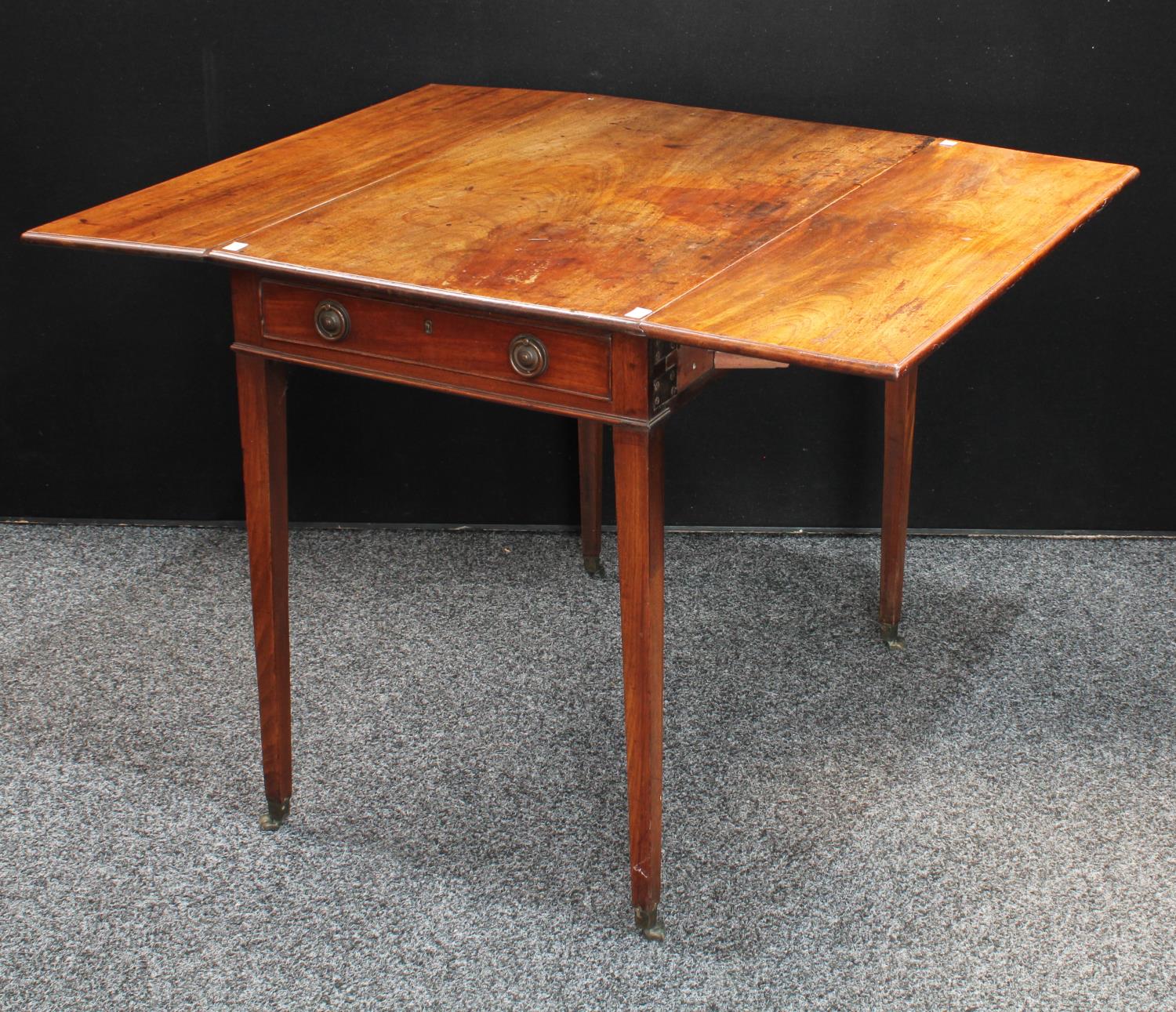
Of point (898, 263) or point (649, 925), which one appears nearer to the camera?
point (898, 263)

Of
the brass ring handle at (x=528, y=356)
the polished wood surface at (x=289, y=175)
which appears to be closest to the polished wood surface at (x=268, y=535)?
the polished wood surface at (x=289, y=175)

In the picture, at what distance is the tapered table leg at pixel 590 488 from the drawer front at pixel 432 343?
84 cm

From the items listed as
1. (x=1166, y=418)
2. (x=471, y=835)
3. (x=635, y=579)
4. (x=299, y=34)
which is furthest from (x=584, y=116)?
(x=1166, y=418)

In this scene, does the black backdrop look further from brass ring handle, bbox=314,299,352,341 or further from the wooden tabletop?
brass ring handle, bbox=314,299,352,341

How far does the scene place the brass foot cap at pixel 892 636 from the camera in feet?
7.81

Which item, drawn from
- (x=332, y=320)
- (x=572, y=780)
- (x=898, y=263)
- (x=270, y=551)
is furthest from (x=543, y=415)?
(x=898, y=263)

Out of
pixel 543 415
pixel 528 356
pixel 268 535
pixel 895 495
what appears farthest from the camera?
pixel 543 415

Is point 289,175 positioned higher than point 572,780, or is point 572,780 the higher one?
point 289,175

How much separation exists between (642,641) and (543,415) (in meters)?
1.10

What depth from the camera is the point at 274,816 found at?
6.56 feet

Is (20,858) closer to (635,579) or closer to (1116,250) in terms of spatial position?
(635,579)

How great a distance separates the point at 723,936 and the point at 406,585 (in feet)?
3.21

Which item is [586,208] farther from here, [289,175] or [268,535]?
[268,535]

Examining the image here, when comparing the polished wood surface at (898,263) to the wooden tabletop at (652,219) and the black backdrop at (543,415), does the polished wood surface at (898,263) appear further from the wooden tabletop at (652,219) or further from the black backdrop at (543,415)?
the black backdrop at (543,415)
